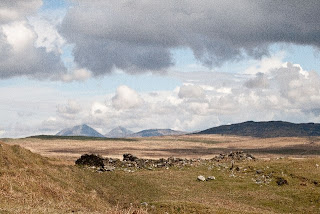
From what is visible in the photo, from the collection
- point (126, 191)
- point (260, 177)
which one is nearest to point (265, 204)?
point (260, 177)

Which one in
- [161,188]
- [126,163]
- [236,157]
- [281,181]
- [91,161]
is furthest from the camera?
[236,157]

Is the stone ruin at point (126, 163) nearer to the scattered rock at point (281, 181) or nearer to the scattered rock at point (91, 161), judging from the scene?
the scattered rock at point (91, 161)

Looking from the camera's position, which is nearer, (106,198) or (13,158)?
(106,198)

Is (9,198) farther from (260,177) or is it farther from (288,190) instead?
(260,177)

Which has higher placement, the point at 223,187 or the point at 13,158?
the point at 13,158

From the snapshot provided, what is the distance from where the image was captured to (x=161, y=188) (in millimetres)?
40531

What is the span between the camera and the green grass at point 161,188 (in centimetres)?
2802

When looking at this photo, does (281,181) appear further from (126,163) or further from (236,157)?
(126,163)

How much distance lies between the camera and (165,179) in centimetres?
4512

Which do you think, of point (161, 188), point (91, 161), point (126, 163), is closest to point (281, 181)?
point (161, 188)

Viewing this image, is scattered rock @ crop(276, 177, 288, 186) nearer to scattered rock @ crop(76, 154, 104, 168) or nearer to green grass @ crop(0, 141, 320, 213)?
green grass @ crop(0, 141, 320, 213)

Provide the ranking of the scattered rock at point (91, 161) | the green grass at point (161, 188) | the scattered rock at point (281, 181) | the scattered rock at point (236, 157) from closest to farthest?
the green grass at point (161, 188) → the scattered rock at point (281, 181) → the scattered rock at point (91, 161) → the scattered rock at point (236, 157)

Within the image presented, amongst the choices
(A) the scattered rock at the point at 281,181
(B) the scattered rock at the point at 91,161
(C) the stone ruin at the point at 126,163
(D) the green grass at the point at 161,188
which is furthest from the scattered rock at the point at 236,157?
(B) the scattered rock at the point at 91,161

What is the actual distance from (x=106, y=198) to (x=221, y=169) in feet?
69.4
